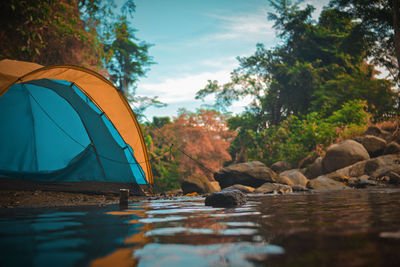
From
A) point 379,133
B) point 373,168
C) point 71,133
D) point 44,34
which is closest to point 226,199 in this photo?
point 71,133

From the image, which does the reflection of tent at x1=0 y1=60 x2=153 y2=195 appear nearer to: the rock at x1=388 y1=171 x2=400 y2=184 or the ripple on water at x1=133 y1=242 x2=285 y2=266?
the ripple on water at x1=133 y1=242 x2=285 y2=266

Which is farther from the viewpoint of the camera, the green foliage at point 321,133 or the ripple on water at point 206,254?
the green foliage at point 321,133

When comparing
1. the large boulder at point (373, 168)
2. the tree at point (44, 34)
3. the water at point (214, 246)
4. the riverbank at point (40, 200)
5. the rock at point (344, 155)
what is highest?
the tree at point (44, 34)

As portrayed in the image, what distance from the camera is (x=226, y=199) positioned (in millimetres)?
4320

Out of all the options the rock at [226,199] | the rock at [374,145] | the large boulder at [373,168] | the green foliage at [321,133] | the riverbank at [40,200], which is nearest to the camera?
the rock at [226,199]

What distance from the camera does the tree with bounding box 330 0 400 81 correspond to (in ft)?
47.5

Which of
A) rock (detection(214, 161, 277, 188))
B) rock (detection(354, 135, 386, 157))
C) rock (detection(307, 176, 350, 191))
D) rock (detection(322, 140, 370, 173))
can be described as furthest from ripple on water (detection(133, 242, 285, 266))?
rock (detection(354, 135, 386, 157))

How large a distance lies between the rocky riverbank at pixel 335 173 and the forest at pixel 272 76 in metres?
1.52

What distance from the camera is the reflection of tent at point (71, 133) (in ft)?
19.1

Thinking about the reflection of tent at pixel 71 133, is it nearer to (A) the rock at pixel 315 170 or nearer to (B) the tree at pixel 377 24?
(A) the rock at pixel 315 170

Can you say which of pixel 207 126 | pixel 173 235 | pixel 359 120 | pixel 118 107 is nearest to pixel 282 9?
pixel 207 126

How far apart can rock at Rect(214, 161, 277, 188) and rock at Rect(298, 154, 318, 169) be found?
4.19 metres

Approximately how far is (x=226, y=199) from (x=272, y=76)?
21442 millimetres

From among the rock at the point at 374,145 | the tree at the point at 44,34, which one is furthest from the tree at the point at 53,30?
the rock at the point at 374,145
